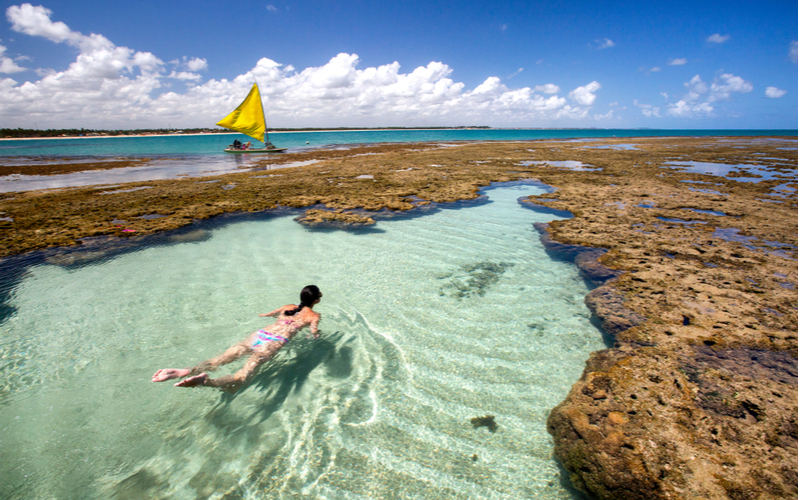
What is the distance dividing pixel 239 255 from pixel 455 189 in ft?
31.7

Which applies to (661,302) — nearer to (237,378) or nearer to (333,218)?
(237,378)

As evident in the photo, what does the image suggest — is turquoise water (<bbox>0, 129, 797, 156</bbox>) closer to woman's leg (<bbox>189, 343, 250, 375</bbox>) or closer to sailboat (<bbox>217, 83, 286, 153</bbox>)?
sailboat (<bbox>217, 83, 286, 153</bbox>)

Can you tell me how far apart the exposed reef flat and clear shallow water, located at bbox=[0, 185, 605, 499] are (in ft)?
1.81

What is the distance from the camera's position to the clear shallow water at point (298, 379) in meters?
2.96

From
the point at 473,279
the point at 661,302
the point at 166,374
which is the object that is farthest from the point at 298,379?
the point at 661,302

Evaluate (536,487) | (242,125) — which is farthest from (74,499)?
(242,125)

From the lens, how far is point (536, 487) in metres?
2.82

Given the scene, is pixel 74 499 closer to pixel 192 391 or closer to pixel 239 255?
pixel 192 391

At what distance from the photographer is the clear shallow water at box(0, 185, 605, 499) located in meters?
2.96

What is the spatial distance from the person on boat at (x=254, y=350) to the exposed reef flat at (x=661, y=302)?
3544mm

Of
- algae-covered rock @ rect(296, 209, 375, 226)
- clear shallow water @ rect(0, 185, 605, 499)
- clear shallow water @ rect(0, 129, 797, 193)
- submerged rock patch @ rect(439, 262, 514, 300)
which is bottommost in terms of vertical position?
clear shallow water @ rect(0, 185, 605, 499)

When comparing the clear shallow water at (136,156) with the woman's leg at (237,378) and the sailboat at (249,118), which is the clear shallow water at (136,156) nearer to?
the sailboat at (249,118)

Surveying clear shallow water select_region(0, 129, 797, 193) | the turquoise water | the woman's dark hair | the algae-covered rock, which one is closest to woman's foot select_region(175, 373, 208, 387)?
the woman's dark hair

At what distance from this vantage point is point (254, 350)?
4.32 m
